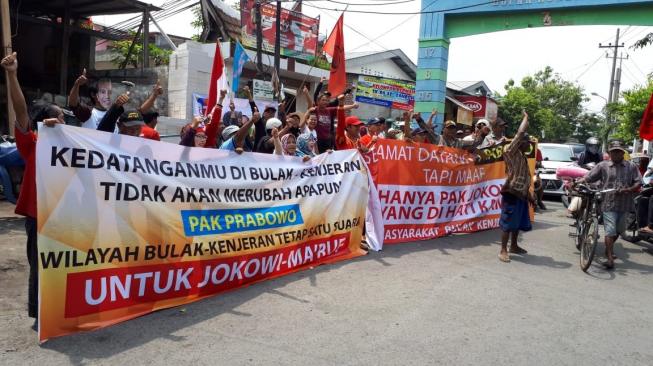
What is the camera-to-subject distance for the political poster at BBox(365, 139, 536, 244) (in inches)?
278

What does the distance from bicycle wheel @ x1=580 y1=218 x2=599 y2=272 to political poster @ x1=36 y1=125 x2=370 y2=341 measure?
325 cm

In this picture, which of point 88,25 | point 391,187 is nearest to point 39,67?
point 88,25

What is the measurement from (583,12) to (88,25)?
55.3 ft

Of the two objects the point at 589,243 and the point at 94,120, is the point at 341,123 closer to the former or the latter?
the point at 94,120

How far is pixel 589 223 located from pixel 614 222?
1.27ft

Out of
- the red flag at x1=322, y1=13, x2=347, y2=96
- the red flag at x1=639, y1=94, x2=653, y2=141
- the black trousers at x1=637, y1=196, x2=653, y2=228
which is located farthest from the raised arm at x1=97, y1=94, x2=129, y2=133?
the red flag at x1=639, y1=94, x2=653, y2=141

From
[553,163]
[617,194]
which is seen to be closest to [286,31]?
[553,163]

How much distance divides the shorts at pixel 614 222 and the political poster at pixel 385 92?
58.1ft

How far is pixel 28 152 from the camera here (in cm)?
359

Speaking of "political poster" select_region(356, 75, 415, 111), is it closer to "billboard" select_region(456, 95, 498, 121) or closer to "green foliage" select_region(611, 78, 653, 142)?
"billboard" select_region(456, 95, 498, 121)

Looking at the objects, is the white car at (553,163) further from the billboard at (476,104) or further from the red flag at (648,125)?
the billboard at (476,104)

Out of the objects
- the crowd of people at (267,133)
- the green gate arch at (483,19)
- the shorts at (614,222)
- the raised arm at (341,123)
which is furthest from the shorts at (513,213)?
the green gate arch at (483,19)

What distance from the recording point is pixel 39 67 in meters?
18.0

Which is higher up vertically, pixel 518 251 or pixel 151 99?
pixel 151 99
